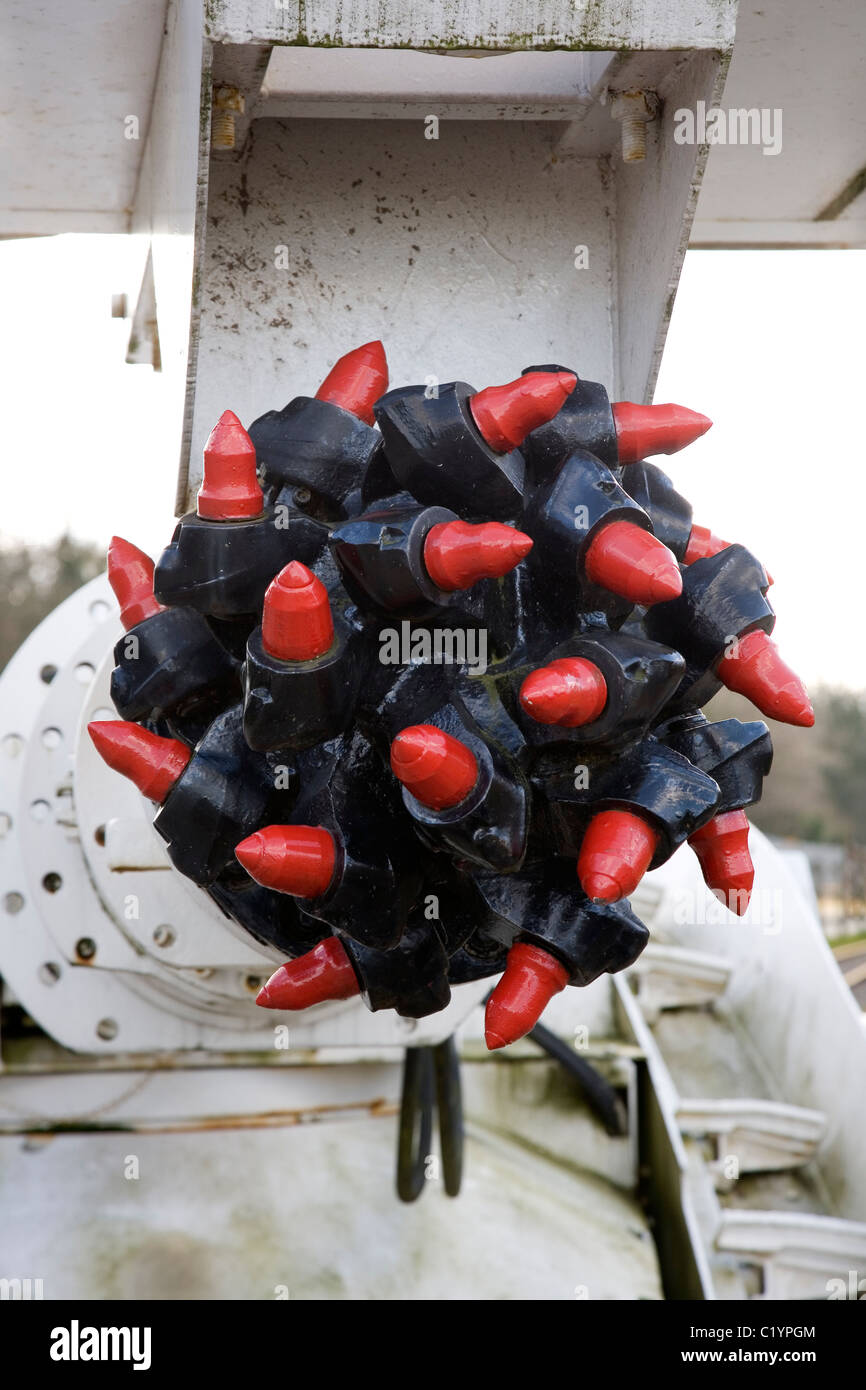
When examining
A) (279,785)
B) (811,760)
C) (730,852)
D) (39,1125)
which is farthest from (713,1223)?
(811,760)

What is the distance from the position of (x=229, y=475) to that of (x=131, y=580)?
8.7 inches

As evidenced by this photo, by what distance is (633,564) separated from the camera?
0.92m

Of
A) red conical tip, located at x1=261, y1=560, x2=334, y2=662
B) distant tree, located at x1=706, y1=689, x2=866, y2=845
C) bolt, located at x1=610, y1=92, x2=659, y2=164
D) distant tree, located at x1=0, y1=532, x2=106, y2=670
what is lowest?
distant tree, located at x1=706, y1=689, x2=866, y2=845

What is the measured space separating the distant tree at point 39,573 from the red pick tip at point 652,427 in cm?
1263

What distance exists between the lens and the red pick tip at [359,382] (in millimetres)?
1106

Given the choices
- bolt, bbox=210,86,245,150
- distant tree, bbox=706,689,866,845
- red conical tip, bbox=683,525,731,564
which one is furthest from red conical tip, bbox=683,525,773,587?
distant tree, bbox=706,689,866,845

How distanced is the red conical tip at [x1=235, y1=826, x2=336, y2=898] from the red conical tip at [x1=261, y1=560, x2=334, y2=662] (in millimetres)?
118

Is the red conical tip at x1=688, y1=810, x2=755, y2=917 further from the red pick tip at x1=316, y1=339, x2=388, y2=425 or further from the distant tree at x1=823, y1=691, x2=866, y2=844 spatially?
the distant tree at x1=823, y1=691, x2=866, y2=844

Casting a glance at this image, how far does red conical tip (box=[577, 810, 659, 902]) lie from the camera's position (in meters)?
0.91

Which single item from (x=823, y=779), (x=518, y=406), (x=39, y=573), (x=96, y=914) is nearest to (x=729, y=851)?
(x=518, y=406)

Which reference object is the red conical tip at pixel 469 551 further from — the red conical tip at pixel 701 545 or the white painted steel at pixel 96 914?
the white painted steel at pixel 96 914

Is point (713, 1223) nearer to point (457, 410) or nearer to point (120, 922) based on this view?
point (120, 922)

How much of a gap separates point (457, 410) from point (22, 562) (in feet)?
43.0

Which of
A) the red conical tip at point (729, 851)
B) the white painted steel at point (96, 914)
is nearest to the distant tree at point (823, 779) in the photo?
the white painted steel at point (96, 914)
